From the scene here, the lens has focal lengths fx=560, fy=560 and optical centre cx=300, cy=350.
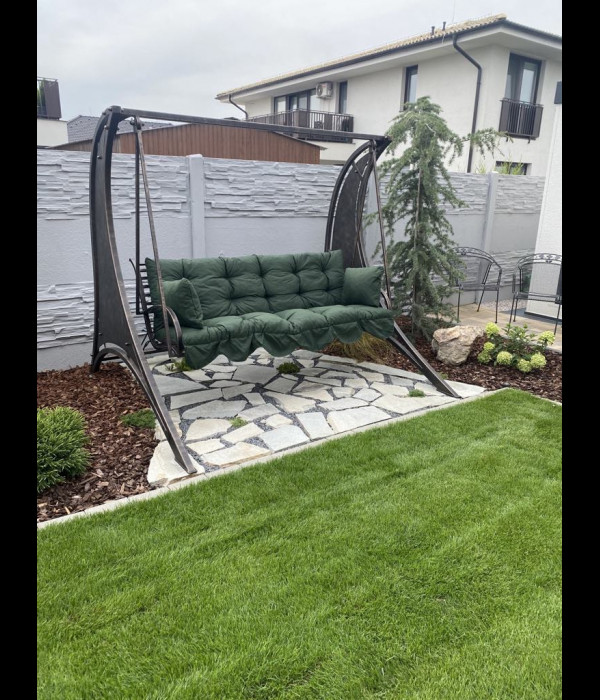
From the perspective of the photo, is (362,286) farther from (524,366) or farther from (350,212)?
(524,366)

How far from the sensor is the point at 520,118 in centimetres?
1358

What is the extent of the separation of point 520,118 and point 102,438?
13451mm

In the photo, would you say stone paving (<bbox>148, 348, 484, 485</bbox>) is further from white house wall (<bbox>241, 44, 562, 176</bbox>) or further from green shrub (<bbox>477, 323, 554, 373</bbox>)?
white house wall (<bbox>241, 44, 562, 176</bbox>)

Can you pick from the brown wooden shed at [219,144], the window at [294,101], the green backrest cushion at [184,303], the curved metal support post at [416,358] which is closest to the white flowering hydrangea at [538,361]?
the curved metal support post at [416,358]

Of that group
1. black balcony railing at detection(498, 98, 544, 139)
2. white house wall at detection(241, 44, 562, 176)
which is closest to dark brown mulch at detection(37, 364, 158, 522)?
white house wall at detection(241, 44, 562, 176)

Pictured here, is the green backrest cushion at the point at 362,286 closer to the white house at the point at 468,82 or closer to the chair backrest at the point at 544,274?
the chair backrest at the point at 544,274

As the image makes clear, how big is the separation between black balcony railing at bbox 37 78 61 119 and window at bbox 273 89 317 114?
8218 millimetres

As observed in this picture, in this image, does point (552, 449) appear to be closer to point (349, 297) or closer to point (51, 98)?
point (349, 297)

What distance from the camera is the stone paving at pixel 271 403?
358 centimetres

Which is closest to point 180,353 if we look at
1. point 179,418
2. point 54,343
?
point 179,418

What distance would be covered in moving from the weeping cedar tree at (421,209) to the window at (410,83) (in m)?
9.97

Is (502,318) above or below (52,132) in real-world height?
below

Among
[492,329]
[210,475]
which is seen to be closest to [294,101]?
[492,329]

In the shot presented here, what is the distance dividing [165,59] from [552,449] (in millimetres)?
13715
